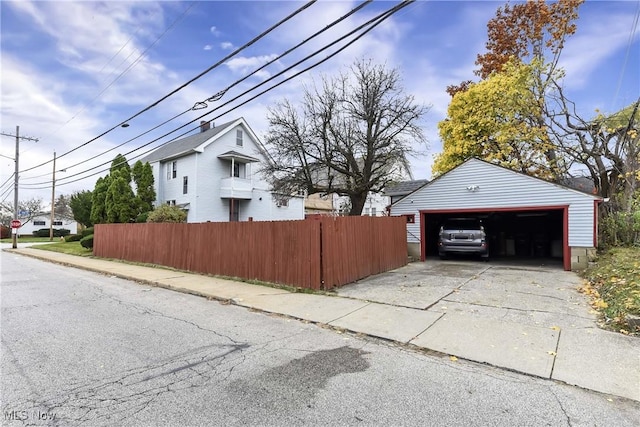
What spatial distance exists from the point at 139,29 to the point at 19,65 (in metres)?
5.41

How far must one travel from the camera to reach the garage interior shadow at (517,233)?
16.3 m

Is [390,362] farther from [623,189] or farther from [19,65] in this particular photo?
[623,189]

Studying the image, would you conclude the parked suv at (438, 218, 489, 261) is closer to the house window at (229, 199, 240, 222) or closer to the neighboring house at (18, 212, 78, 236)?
the house window at (229, 199, 240, 222)

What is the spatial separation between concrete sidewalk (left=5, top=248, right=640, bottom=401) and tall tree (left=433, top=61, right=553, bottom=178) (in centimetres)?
1336

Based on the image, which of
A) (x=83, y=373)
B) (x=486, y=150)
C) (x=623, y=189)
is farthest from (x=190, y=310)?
(x=623, y=189)

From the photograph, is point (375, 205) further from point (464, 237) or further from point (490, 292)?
point (490, 292)

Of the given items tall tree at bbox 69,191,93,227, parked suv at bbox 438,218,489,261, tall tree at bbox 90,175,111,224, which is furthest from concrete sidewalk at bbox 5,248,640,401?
tall tree at bbox 69,191,93,227

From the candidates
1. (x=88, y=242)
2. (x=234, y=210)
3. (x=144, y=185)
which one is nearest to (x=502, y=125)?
(x=234, y=210)

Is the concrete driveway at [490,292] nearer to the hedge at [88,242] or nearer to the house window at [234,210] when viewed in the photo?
the house window at [234,210]

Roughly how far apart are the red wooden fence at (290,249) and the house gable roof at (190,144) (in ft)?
34.5

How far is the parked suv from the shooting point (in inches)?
507

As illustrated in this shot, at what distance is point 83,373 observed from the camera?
3785mm

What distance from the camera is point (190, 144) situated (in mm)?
24984

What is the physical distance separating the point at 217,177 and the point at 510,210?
18.7 m
